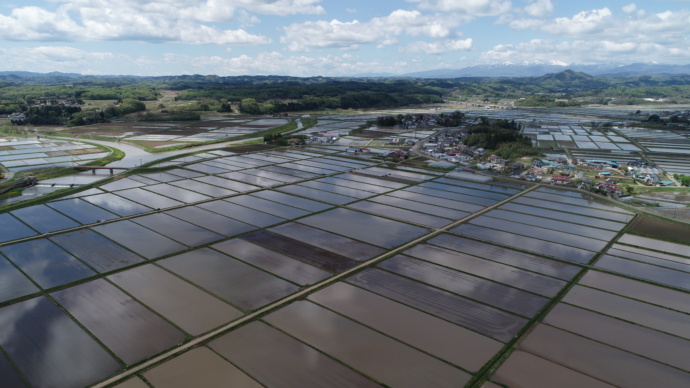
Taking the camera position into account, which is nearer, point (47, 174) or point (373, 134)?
point (47, 174)

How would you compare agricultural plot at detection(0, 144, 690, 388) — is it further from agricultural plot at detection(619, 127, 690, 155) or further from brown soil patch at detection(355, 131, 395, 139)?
agricultural plot at detection(619, 127, 690, 155)

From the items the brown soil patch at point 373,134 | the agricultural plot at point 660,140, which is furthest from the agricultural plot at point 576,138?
the brown soil patch at point 373,134

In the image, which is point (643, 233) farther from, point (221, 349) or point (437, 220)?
point (221, 349)

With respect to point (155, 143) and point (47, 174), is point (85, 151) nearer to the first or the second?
point (155, 143)

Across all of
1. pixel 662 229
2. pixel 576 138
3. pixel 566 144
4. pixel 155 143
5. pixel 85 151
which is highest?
pixel 155 143

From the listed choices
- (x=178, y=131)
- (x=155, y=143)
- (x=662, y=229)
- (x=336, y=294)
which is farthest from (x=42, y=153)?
(x=662, y=229)

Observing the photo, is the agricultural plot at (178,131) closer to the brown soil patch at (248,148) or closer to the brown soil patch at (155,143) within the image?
the brown soil patch at (155,143)

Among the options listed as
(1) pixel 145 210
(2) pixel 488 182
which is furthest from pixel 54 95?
(2) pixel 488 182
